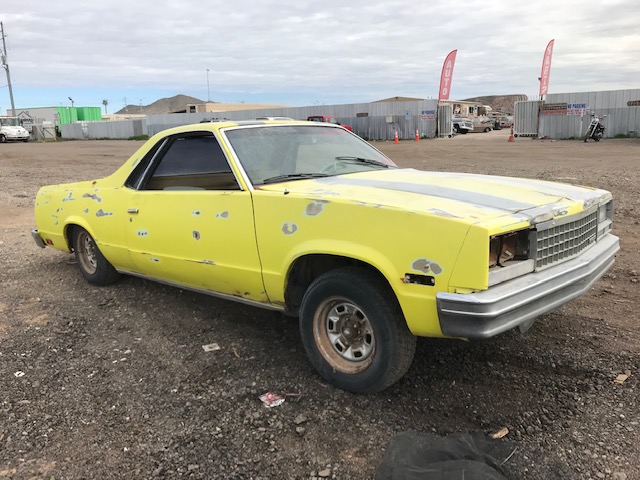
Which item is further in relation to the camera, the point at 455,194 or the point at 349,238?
the point at 455,194

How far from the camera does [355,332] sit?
317cm

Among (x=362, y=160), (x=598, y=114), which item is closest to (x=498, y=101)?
(x=598, y=114)

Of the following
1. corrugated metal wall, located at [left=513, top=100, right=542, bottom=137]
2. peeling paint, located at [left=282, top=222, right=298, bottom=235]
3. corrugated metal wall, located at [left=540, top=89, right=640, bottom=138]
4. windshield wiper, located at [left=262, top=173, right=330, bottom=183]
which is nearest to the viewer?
peeling paint, located at [left=282, top=222, right=298, bottom=235]

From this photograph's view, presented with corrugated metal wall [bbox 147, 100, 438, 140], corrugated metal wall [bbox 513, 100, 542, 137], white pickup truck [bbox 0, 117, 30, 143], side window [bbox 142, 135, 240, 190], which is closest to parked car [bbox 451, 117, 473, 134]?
corrugated metal wall [bbox 147, 100, 438, 140]

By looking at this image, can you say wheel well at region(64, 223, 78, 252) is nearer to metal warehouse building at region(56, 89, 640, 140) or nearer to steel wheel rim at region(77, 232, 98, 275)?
steel wheel rim at region(77, 232, 98, 275)

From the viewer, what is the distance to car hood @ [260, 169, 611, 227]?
9.26 ft

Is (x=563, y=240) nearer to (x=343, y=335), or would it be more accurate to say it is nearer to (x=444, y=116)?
(x=343, y=335)

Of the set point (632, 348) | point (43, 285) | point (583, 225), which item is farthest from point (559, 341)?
point (43, 285)

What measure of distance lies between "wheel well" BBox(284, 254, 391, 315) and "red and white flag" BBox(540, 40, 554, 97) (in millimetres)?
33673

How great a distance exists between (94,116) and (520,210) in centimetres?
7614

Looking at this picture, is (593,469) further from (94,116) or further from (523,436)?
(94,116)

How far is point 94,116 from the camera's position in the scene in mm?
70688

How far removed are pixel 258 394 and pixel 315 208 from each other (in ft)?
3.86

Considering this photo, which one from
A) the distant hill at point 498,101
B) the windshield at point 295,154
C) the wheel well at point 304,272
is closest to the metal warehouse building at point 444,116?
the windshield at point 295,154
